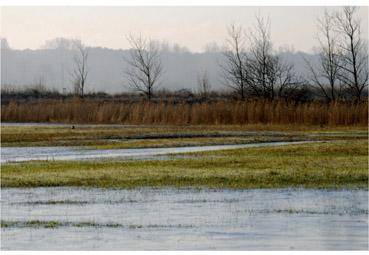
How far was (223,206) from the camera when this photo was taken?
1477 cm

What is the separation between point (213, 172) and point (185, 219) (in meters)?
6.91

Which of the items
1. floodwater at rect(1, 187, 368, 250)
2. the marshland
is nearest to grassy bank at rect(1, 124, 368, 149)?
the marshland

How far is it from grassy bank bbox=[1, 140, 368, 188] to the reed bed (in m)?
19.0

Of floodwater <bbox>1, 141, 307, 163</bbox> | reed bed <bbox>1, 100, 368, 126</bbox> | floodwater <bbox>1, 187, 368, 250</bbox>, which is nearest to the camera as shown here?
floodwater <bbox>1, 187, 368, 250</bbox>

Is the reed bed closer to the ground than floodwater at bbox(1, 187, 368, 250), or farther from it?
farther from it

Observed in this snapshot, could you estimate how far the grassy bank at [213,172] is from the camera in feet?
59.9

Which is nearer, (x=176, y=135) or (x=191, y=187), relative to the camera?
(x=191, y=187)

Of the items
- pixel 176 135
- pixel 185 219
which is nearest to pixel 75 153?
pixel 176 135

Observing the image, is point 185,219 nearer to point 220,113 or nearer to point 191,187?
point 191,187

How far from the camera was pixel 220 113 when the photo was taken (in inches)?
1864

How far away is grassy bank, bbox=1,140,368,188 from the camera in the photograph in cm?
1825

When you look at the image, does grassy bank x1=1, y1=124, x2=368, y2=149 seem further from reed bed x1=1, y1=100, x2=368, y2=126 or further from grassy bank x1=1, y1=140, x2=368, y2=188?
grassy bank x1=1, y1=140, x2=368, y2=188

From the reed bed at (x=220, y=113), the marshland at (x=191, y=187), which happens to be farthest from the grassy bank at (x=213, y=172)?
the reed bed at (x=220, y=113)
